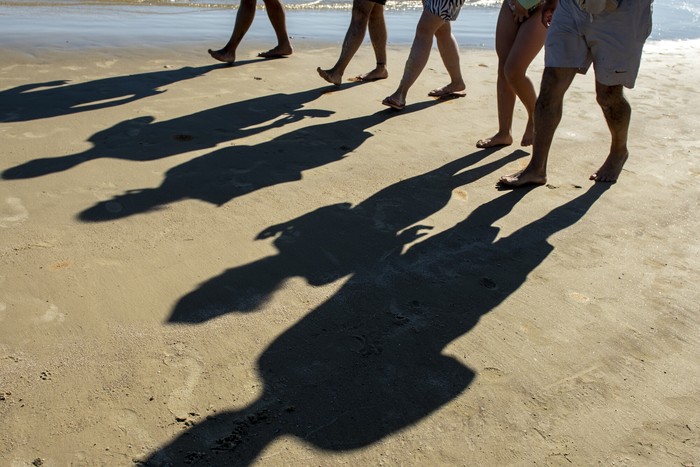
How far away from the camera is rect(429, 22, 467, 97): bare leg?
6.09 meters

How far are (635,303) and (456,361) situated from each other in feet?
3.16

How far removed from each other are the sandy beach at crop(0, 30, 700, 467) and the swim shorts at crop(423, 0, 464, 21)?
38.4 inches

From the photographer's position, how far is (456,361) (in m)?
2.50

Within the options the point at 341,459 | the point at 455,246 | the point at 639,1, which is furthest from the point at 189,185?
the point at 639,1

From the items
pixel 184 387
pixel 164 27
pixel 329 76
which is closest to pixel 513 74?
pixel 329 76

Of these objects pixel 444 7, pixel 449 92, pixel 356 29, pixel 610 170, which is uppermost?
pixel 444 7

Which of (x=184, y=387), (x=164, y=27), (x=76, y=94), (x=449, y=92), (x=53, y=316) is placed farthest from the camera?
(x=164, y=27)

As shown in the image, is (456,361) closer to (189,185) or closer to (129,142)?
(189,185)

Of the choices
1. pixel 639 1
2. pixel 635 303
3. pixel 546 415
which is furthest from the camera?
pixel 639 1

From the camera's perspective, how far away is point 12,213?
3.34 meters

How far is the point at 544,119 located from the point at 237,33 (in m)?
3.98

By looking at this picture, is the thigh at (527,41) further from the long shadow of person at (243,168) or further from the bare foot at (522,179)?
the long shadow of person at (243,168)

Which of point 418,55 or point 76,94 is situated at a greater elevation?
point 418,55

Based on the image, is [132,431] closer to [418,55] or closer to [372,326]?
[372,326]
